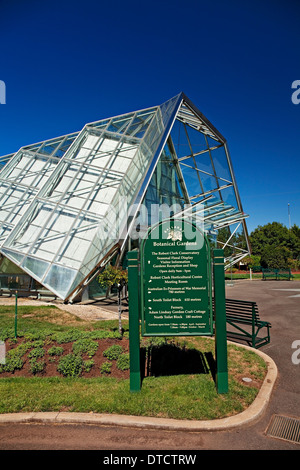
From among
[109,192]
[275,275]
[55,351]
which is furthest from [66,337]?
[275,275]

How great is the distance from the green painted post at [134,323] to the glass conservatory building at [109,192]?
9162 mm

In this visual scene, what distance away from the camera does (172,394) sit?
507 centimetres

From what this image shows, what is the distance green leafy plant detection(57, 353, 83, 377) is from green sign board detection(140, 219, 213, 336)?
70.9 inches

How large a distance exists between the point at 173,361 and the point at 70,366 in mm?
2193

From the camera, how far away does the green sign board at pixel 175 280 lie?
5383mm

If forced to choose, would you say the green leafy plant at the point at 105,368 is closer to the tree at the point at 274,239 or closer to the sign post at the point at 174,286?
the sign post at the point at 174,286

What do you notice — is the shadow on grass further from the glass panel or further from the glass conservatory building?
the glass panel

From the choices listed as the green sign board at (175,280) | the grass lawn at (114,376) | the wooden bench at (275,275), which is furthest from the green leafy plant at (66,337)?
the wooden bench at (275,275)

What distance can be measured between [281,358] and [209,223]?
15405 mm

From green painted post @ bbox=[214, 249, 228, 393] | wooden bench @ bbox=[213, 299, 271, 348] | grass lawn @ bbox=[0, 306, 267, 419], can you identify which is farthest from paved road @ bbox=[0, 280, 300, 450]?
wooden bench @ bbox=[213, 299, 271, 348]

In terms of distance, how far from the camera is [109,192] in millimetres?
16969

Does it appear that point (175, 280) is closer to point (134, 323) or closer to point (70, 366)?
point (134, 323)
